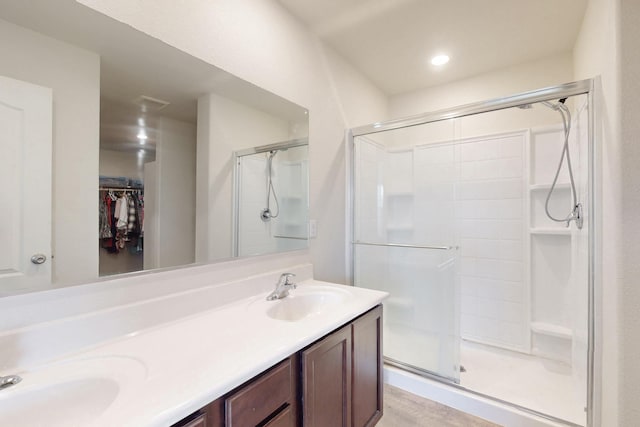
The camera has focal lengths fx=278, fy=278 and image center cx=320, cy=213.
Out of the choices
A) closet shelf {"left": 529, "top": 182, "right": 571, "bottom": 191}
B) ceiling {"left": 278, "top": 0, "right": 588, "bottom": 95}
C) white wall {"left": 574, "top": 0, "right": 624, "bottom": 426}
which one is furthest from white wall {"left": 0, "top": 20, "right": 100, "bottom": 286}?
closet shelf {"left": 529, "top": 182, "right": 571, "bottom": 191}

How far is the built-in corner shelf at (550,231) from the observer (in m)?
2.28

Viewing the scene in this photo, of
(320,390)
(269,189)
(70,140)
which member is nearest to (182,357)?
(320,390)

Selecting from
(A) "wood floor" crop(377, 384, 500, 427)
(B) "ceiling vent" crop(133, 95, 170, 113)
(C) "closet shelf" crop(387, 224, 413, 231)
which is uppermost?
(B) "ceiling vent" crop(133, 95, 170, 113)

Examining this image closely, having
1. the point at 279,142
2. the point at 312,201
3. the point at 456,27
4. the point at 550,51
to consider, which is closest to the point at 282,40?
the point at 279,142

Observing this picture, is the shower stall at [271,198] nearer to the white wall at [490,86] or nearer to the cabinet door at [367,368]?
the cabinet door at [367,368]

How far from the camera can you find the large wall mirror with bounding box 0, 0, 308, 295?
0.90 meters

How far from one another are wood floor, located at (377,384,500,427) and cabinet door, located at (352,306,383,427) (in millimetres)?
292

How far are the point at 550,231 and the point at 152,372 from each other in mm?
2876

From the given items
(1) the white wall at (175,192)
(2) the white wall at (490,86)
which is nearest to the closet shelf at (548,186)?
(2) the white wall at (490,86)

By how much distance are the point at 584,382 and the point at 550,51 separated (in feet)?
7.96

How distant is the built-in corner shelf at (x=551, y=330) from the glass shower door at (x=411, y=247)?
0.96m

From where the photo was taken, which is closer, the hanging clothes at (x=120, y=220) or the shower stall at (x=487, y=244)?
the hanging clothes at (x=120, y=220)

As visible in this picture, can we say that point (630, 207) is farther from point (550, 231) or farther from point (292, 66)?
point (292, 66)

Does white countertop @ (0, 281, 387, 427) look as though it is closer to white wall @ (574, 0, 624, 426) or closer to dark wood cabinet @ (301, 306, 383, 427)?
dark wood cabinet @ (301, 306, 383, 427)
